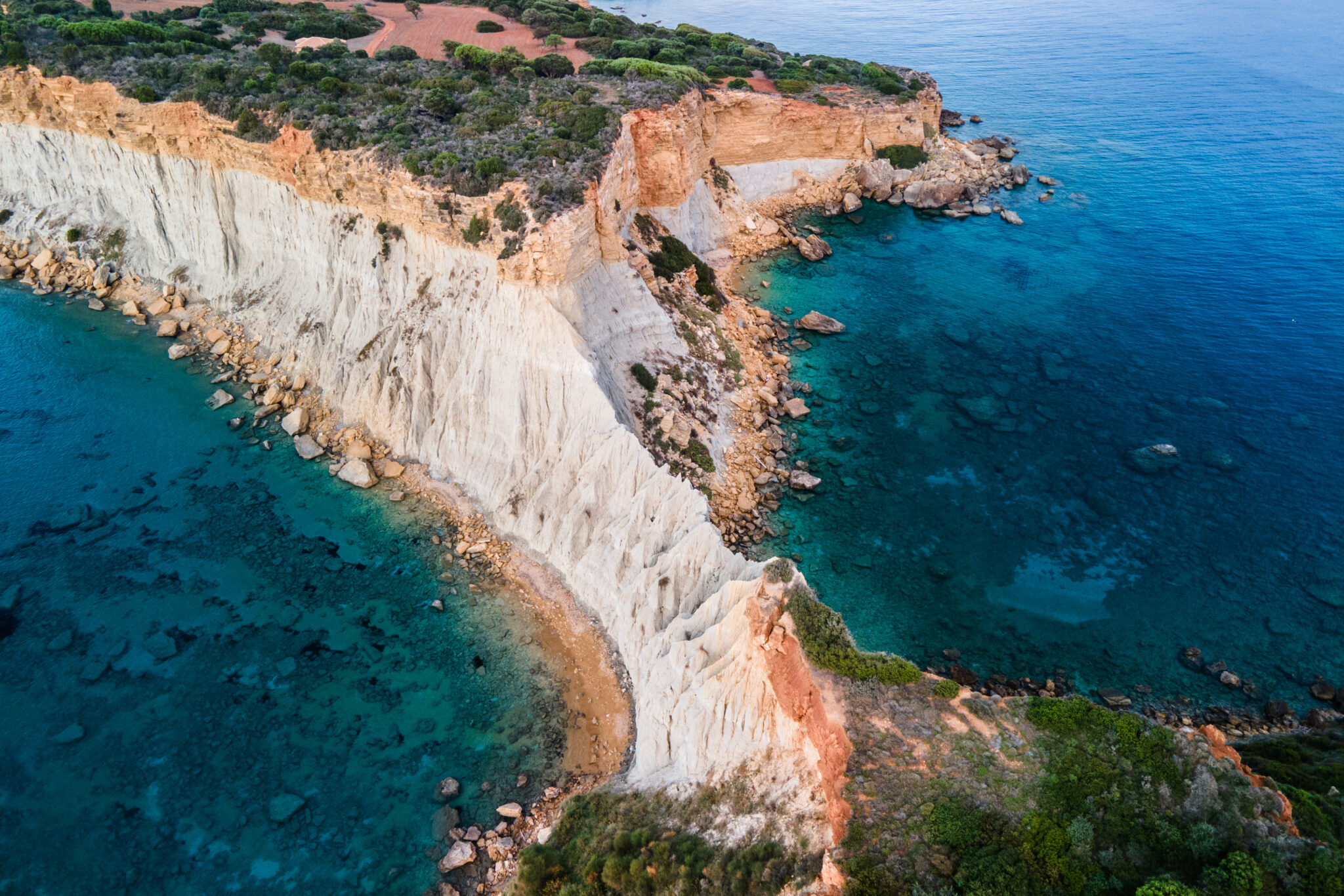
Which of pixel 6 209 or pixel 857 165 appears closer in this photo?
pixel 6 209

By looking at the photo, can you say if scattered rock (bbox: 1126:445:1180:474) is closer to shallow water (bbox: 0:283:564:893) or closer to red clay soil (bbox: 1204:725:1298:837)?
red clay soil (bbox: 1204:725:1298:837)

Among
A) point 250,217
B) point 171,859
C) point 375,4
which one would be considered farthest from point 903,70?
point 171,859

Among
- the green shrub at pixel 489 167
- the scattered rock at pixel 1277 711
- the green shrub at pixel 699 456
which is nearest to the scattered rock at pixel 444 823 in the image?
the green shrub at pixel 699 456

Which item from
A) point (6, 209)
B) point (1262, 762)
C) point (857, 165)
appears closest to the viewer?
point (1262, 762)

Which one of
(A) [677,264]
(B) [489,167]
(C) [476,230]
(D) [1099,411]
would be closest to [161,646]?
(C) [476,230]

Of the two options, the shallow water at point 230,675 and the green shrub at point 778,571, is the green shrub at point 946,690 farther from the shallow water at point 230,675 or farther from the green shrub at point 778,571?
the shallow water at point 230,675

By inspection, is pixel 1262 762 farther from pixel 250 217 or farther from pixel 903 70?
pixel 903 70

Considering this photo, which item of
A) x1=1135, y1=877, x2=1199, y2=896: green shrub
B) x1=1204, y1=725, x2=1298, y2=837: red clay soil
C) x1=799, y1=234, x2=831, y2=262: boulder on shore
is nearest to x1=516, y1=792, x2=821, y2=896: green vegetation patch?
x1=1135, y1=877, x2=1199, y2=896: green shrub
